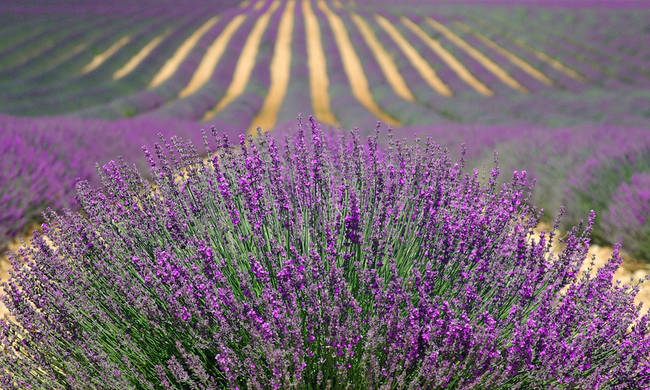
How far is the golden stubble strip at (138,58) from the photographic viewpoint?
1970cm

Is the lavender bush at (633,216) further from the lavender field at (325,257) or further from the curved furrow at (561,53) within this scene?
the curved furrow at (561,53)

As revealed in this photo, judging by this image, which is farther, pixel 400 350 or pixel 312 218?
pixel 312 218

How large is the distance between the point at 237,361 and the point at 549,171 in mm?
4377

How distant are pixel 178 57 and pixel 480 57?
54.0 ft

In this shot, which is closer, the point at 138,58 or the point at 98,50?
the point at 98,50

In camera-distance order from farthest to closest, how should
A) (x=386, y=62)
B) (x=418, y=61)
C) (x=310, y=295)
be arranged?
(x=386, y=62), (x=418, y=61), (x=310, y=295)

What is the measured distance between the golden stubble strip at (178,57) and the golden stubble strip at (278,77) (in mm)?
4840

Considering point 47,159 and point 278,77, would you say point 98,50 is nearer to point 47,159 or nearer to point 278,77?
point 278,77

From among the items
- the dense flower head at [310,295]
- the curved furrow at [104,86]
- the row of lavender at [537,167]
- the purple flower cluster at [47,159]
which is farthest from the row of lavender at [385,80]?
the dense flower head at [310,295]

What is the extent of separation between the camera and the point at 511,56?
Result: 23.4 metres

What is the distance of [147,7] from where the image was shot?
33719 mm

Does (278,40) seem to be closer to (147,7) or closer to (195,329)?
(147,7)

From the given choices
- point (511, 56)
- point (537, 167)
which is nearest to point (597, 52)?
point (511, 56)

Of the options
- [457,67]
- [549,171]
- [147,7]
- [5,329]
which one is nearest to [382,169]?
[5,329]
